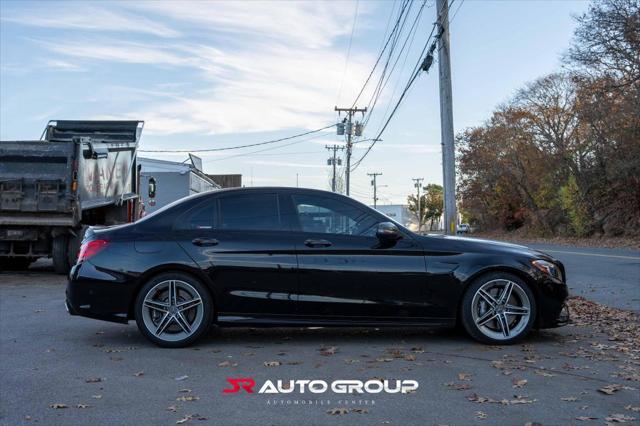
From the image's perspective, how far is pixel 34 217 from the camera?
12852 mm

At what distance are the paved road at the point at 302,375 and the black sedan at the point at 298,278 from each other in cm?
28

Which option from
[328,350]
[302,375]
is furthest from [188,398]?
[328,350]

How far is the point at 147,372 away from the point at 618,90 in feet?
97.0

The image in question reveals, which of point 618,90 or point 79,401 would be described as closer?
point 79,401

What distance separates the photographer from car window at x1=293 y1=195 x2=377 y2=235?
6.60 m

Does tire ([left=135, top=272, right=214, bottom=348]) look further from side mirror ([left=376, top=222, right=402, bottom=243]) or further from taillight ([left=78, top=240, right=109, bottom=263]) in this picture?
side mirror ([left=376, top=222, right=402, bottom=243])

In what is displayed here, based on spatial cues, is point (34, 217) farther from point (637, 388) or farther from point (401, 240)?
point (637, 388)

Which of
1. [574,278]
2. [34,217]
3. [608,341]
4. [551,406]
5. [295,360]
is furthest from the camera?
[574,278]

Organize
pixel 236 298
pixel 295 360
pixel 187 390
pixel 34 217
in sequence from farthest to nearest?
pixel 34 217 < pixel 236 298 < pixel 295 360 < pixel 187 390

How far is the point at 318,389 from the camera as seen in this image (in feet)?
16.6

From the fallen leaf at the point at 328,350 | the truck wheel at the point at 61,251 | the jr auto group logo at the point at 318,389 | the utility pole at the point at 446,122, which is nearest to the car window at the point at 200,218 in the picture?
the fallen leaf at the point at 328,350

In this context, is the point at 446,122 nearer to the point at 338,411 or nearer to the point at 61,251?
the point at 61,251

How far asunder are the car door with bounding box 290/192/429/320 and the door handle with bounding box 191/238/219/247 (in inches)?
30.9

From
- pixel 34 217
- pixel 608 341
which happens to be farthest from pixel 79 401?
pixel 34 217
